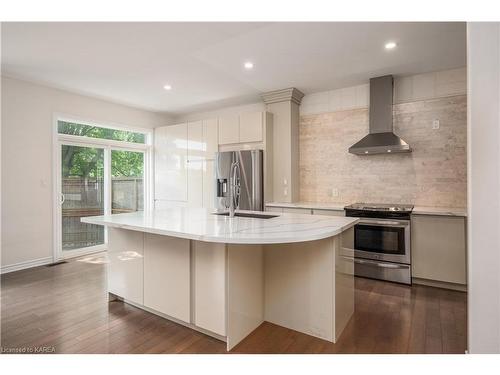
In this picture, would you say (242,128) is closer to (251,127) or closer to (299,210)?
(251,127)

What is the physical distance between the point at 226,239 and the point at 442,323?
201cm

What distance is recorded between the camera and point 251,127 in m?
4.14

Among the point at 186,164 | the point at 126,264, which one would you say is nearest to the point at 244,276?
the point at 126,264

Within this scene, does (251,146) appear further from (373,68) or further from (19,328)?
(19,328)

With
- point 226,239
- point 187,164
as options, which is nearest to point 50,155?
point 187,164

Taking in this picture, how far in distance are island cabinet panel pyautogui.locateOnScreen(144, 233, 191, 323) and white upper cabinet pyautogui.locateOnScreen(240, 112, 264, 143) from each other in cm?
236

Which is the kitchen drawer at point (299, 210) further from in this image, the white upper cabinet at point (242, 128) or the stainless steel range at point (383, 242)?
the white upper cabinet at point (242, 128)

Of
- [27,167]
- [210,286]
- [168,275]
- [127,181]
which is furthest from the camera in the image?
[127,181]

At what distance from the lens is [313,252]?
6.51 feet

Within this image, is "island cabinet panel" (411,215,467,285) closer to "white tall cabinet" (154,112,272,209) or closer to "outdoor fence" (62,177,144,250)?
"white tall cabinet" (154,112,272,209)

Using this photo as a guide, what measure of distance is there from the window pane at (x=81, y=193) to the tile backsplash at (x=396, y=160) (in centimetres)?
348

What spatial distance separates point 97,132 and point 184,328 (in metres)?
3.78

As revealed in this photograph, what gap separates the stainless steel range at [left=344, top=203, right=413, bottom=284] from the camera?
10.1ft

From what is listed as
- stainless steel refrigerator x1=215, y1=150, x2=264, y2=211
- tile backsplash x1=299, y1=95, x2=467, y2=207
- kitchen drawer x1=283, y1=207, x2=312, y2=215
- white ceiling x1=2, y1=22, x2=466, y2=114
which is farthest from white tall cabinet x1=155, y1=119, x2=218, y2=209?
tile backsplash x1=299, y1=95, x2=467, y2=207
